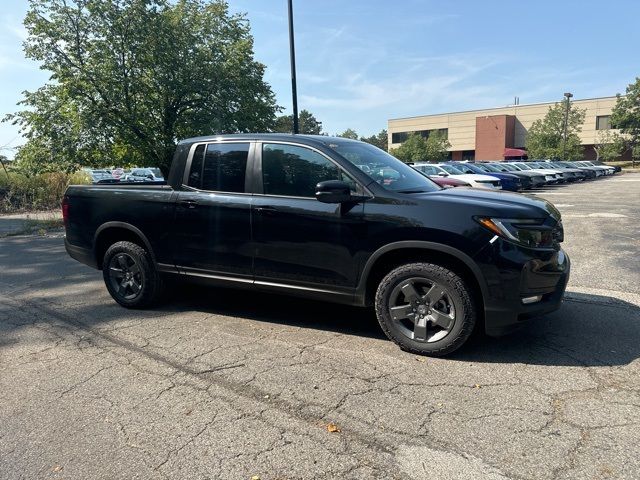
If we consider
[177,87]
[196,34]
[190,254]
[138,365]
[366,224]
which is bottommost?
[138,365]

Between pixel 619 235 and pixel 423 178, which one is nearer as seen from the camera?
pixel 423 178

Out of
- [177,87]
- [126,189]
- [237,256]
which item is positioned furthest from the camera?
[177,87]

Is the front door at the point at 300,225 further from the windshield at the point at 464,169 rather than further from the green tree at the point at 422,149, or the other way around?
the green tree at the point at 422,149

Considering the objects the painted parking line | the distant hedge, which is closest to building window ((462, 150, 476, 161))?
the painted parking line

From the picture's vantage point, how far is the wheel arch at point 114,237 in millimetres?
5324

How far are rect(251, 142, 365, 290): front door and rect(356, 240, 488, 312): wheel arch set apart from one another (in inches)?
5.7

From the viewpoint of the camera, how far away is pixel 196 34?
52.3 ft

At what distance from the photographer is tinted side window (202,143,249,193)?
4.83 metres

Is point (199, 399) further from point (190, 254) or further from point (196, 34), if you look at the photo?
point (196, 34)

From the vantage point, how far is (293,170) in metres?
4.58

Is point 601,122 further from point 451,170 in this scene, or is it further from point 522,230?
point 522,230

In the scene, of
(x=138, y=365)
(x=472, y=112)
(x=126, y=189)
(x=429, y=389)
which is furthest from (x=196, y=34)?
(x=472, y=112)

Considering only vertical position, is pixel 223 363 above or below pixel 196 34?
below

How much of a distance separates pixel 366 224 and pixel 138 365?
219 centimetres
